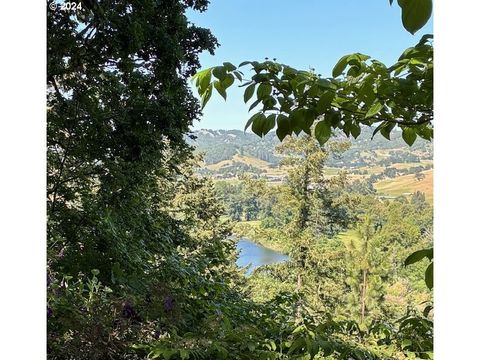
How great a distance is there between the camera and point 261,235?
6.00 meters

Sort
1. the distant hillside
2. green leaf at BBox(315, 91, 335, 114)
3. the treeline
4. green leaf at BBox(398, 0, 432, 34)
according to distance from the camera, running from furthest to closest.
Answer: the treeline → the distant hillside → green leaf at BBox(315, 91, 335, 114) → green leaf at BBox(398, 0, 432, 34)

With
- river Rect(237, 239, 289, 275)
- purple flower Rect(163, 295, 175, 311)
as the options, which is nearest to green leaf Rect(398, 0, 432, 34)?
purple flower Rect(163, 295, 175, 311)

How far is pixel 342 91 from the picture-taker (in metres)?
0.55

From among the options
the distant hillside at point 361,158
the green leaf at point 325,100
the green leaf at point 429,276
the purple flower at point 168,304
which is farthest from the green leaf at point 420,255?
the distant hillside at point 361,158

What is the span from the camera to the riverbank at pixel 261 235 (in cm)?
552

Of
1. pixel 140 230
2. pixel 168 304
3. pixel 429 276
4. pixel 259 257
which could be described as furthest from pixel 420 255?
pixel 259 257

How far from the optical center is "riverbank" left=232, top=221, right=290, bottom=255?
5.52 m

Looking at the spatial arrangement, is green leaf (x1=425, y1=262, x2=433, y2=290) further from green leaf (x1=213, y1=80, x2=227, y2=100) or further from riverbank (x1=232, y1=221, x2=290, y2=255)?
riverbank (x1=232, y1=221, x2=290, y2=255)

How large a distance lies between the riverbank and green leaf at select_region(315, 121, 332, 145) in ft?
15.8

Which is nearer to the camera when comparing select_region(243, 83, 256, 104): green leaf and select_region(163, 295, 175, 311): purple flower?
select_region(243, 83, 256, 104): green leaf

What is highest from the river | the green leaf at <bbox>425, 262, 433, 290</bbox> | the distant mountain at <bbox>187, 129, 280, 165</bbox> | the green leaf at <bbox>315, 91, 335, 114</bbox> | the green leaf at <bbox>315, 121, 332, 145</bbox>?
the distant mountain at <bbox>187, 129, 280, 165</bbox>

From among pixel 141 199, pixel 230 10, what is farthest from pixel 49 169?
pixel 230 10

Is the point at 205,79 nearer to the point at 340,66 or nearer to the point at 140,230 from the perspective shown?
the point at 340,66
